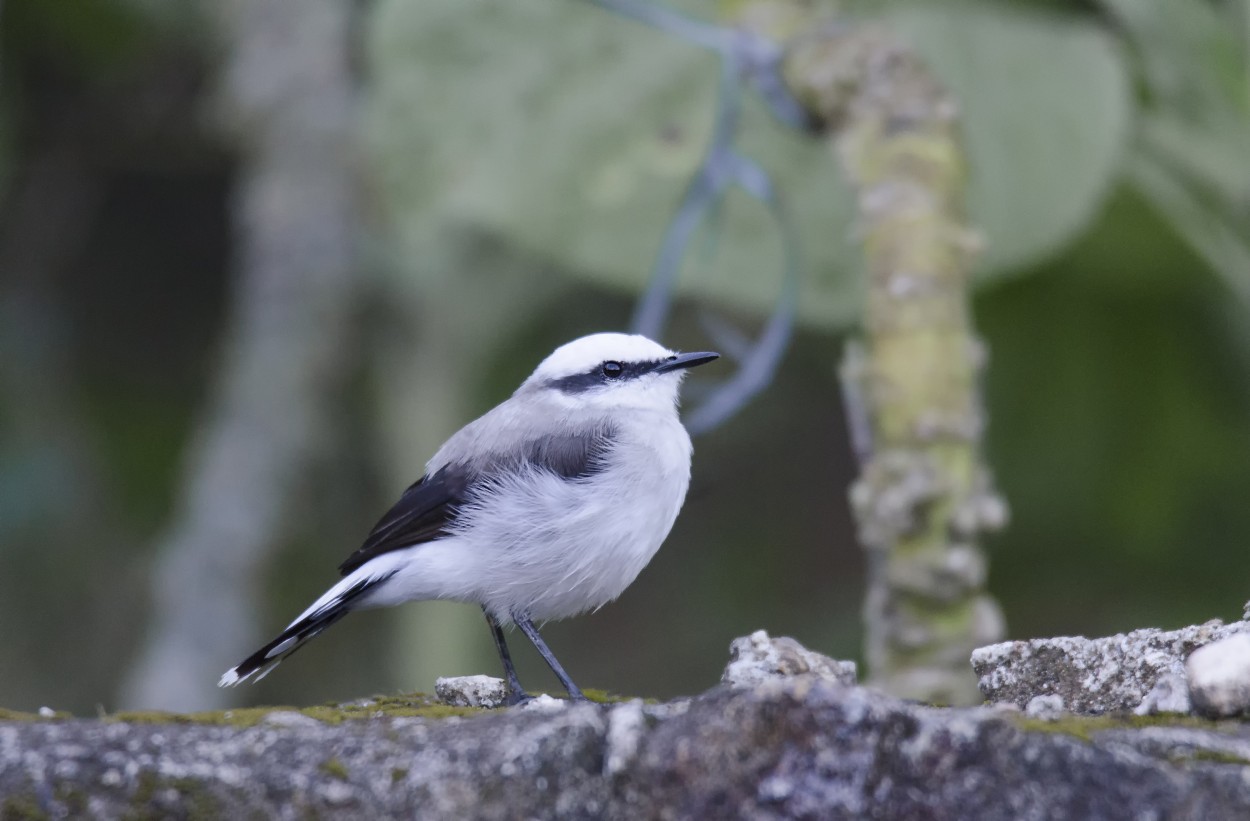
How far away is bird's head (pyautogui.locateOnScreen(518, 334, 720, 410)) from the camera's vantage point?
9.95ft

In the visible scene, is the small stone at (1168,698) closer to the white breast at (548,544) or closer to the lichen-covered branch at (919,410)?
the lichen-covered branch at (919,410)

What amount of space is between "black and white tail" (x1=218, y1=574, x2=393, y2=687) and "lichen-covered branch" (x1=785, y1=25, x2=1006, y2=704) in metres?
0.91

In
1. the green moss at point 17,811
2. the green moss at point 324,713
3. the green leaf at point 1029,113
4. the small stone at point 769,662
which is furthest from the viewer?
the green leaf at point 1029,113

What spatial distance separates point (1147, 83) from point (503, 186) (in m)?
1.79

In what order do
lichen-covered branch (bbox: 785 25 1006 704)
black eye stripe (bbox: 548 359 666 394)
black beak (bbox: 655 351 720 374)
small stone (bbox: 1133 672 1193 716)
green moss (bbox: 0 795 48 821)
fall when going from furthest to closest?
black eye stripe (bbox: 548 359 666 394)
black beak (bbox: 655 351 720 374)
lichen-covered branch (bbox: 785 25 1006 704)
small stone (bbox: 1133 672 1193 716)
green moss (bbox: 0 795 48 821)

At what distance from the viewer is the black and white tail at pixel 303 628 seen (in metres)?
2.39

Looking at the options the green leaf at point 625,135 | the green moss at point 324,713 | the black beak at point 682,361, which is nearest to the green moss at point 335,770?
the green moss at point 324,713

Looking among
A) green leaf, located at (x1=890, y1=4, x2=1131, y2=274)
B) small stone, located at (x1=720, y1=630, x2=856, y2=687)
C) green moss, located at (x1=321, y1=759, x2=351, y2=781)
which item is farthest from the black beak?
green moss, located at (x1=321, y1=759, x2=351, y2=781)

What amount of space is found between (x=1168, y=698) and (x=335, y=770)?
96 cm

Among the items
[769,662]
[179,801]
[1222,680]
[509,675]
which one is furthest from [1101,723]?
[509,675]

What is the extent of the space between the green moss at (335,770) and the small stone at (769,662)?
78cm

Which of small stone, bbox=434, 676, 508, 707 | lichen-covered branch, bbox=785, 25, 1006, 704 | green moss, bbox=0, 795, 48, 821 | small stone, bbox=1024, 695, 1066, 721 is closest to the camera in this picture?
green moss, bbox=0, 795, 48, 821

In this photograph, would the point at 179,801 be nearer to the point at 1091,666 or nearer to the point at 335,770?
the point at 335,770

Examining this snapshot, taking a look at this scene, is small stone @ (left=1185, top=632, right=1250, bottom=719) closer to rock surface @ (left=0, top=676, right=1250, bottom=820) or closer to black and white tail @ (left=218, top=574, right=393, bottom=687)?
rock surface @ (left=0, top=676, right=1250, bottom=820)
